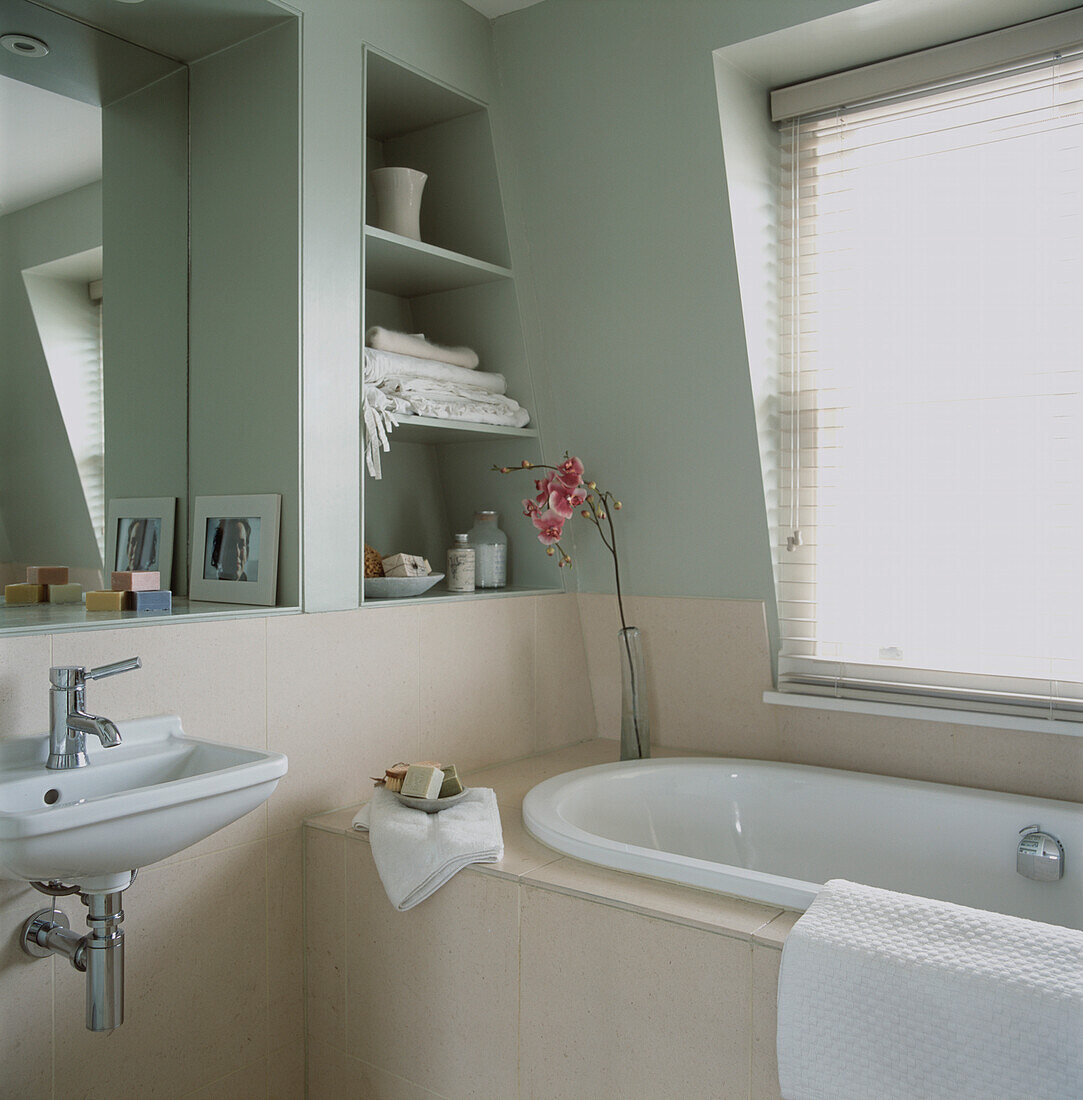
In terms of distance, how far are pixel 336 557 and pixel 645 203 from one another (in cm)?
110

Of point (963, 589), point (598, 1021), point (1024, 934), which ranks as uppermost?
point (963, 589)

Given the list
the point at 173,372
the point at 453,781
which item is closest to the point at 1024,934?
the point at 453,781

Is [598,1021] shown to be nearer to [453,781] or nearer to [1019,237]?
[453,781]

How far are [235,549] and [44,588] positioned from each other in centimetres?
37

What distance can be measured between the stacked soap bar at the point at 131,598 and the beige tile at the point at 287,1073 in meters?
0.92

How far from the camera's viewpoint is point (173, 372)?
229 cm

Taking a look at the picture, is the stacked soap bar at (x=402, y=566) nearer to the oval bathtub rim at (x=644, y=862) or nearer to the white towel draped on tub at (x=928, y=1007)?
the oval bathtub rim at (x=644, y=862)

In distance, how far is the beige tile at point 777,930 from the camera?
148 centimetres

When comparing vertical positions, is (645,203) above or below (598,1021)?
above

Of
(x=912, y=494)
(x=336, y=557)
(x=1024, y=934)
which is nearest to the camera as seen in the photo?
(x=1024, y=934)

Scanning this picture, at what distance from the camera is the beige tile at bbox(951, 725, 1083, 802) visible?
7.13ft

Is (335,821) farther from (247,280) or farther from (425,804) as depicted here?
(247,280)

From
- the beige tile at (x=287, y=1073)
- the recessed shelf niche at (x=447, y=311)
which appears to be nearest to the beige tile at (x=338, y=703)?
the recessed shelf niche at (x=447, y=311)

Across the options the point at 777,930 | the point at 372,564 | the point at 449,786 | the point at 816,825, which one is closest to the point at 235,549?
the point at 372,564
